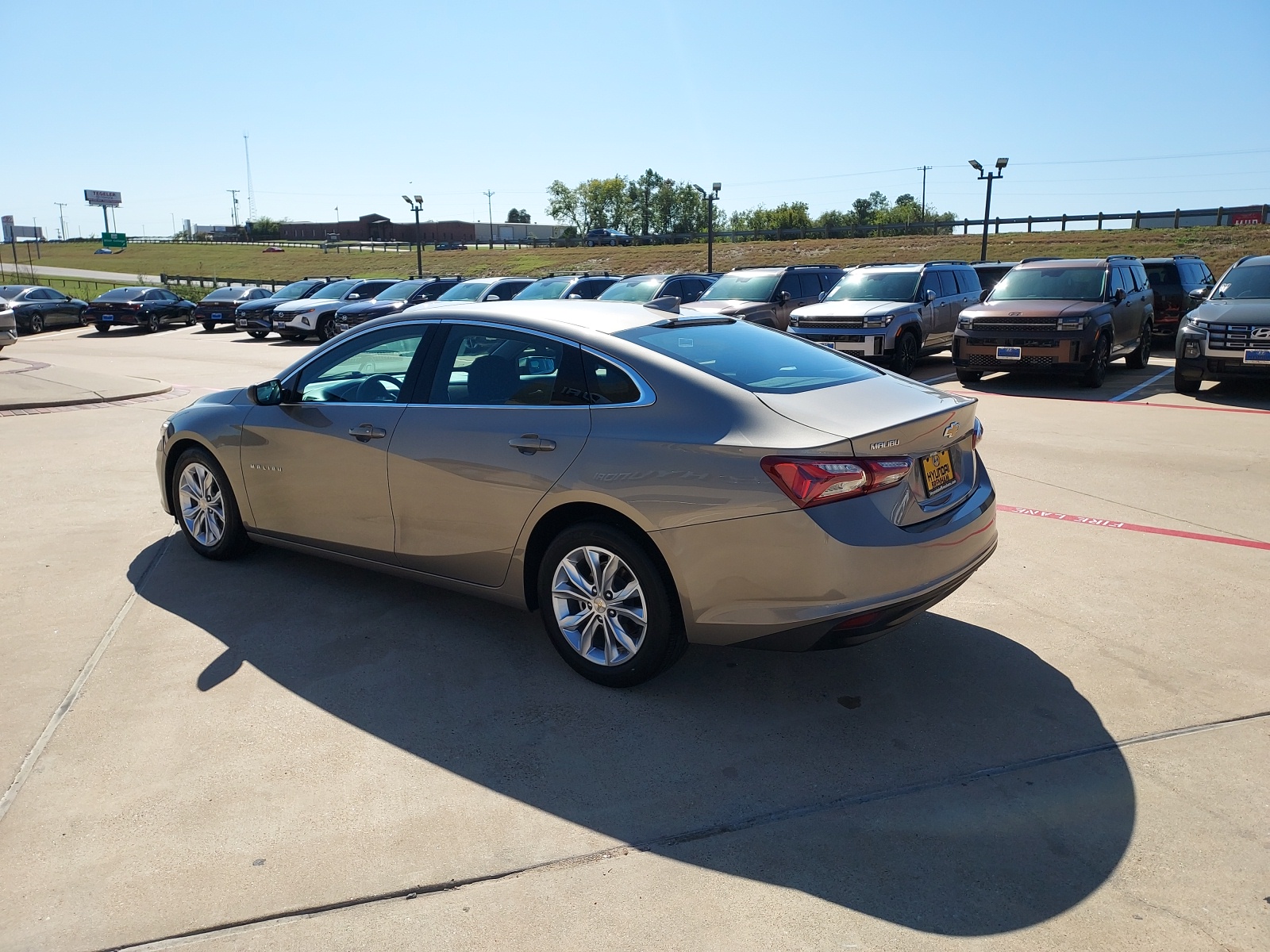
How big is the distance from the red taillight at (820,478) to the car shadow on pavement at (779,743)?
982 mm

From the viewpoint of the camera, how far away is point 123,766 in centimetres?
362

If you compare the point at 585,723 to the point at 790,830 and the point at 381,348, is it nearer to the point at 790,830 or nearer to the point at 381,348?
the point at 790,830

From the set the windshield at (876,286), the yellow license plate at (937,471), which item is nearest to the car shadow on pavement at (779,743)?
the yellow license plate at (937,471)

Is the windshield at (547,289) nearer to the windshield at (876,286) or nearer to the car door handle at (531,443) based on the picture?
the windshield at (876,286)

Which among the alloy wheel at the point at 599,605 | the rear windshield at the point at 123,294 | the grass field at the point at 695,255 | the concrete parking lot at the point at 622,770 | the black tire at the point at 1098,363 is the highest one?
the grass field at the point at 695,255

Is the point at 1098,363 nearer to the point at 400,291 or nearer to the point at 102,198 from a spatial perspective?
the point at 400,291

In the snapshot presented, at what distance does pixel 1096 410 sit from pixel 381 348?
9.81 meters

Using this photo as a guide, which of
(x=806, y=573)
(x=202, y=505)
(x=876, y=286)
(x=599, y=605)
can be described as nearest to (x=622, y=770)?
(x=599, y=605)

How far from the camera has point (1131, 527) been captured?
256 inches

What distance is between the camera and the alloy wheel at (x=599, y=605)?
157 inches

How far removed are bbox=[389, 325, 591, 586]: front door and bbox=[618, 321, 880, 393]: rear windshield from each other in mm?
466

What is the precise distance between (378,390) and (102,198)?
550ft

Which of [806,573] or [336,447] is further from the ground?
[336,447]

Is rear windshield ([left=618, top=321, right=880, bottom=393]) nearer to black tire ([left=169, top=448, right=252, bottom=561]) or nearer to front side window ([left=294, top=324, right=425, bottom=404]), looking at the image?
front side window ([left=294, top=324, right=425, bottom=404])
